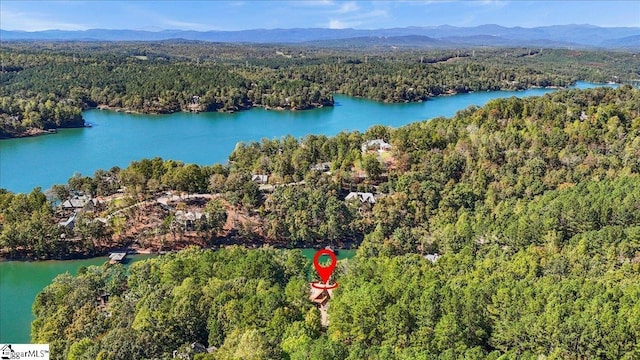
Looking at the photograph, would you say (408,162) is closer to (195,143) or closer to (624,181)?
(624,181)

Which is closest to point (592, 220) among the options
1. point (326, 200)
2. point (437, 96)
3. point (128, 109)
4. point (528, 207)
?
point (528, 207)

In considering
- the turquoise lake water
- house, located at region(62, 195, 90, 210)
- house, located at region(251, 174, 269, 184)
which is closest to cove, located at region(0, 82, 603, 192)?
the turquoise lake water

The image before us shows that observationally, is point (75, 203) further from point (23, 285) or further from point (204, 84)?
point (204, 84)

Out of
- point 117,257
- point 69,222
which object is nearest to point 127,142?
point 69,222

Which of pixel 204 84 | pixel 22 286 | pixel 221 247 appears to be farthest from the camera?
pixel 204 84

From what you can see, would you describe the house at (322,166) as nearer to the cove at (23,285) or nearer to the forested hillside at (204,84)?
the cove at (23,285)

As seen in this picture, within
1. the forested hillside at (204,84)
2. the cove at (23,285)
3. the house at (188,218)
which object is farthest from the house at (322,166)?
the forested hillside at (204,84)
